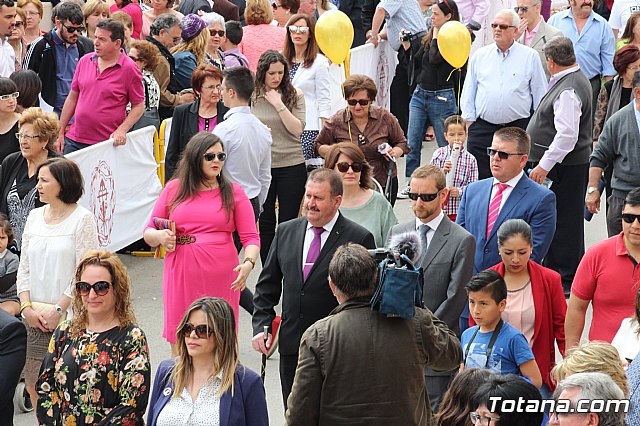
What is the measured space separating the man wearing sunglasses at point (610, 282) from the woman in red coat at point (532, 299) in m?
0.10

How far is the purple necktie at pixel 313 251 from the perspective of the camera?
6767 mm

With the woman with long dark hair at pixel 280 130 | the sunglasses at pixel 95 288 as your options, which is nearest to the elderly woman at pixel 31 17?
the woman with long dark hair at pixel 280 130

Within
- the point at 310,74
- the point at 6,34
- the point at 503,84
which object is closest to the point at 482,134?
the point at 503,84

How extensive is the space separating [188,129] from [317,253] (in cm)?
292

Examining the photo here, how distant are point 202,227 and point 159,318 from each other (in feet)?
7.75

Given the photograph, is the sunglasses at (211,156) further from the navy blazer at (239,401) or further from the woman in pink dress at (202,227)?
the navy blazer at (239,401)

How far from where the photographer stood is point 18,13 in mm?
11609

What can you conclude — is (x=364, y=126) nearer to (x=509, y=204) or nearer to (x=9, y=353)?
(x=509, y=204)

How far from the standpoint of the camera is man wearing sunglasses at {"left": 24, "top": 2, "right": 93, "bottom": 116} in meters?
11.2

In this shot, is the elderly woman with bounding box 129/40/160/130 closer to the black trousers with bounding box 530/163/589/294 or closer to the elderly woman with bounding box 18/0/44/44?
the elderly woman with bounding box 18/0/44/44

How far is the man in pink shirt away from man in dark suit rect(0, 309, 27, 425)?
4347 mm

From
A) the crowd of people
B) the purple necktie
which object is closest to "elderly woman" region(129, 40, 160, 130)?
the crowd of people

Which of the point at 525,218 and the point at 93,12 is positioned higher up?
the point at 93,12

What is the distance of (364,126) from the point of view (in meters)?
9.52
